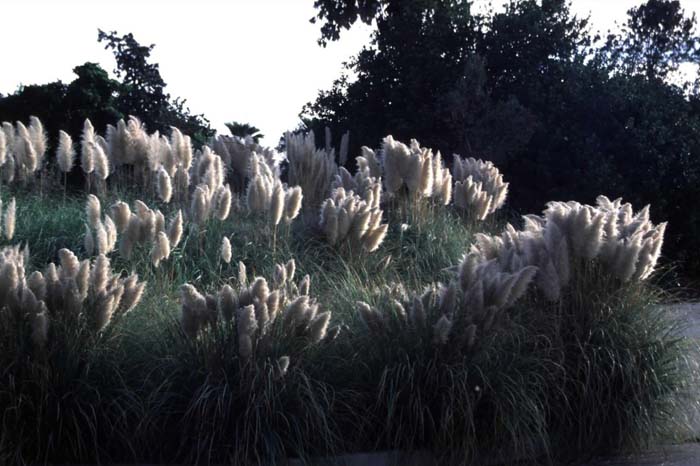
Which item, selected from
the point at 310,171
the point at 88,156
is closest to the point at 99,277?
the point at 88,156

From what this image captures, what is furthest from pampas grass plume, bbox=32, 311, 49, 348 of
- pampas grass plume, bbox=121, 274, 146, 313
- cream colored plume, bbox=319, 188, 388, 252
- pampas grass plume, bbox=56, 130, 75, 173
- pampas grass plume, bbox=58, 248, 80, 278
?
pampas grass plume, bbox=56, 130, 75, 173

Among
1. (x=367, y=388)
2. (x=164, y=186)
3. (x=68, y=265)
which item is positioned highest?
(x=164, y=186)

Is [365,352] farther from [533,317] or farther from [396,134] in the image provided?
[396,134]

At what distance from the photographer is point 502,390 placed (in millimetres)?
6262

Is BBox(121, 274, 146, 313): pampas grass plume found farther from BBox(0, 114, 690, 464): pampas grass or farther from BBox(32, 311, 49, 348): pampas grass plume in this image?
BBox(32, 311, 49, 348): pampas grass plume

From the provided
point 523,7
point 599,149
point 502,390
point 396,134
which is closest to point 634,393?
point 502,390

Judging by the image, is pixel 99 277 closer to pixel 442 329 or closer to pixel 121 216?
pixel 121 216

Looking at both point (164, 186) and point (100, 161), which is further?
point (100, 161)

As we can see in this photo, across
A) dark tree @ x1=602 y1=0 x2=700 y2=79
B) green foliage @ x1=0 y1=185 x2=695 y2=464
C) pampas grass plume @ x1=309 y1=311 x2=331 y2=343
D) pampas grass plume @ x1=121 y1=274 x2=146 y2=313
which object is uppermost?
dark tree @ x1=602 y1=0 x2=700 y2=79

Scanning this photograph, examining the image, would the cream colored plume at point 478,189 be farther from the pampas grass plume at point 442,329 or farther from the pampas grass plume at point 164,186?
the pampas grass plume at point 442,329

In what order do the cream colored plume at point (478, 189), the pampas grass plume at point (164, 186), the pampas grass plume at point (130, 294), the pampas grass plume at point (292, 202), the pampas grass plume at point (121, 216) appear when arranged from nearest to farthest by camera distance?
the pampas grass plume at point (130, 294)
the pampas grass plume at point (121, 216)
the pampas grass plume at point (292, 202)
the pampas grass plume at point (164, 186)
the cream colored plume at point (478, 189)

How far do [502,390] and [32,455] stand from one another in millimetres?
2979

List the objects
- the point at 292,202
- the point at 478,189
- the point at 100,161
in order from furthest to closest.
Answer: the point at 478,189 < the point at 100,161 < the point at 292,202

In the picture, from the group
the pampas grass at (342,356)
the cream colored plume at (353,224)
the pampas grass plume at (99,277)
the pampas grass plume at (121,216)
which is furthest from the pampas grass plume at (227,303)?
the cream colored plume at (353,224)
